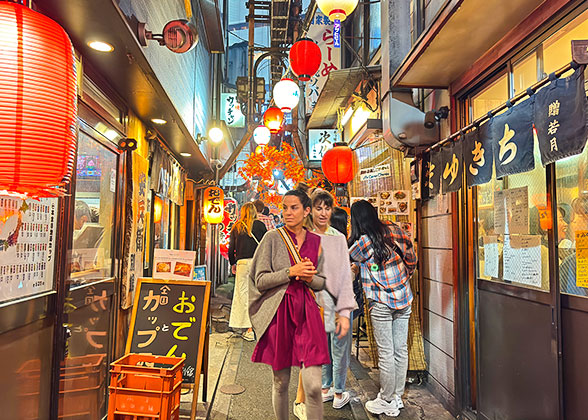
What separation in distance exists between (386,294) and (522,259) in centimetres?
193

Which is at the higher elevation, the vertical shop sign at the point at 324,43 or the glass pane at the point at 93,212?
the vertical shop sign at the point at 324,43

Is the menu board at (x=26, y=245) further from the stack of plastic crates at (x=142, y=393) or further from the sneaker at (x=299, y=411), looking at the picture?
the sneaker at (x=299, y=411)

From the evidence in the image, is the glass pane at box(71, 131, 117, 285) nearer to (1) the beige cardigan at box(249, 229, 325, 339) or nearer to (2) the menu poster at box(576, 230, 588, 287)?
(1) the beige cardigan at box(249, 229, 325, 339)

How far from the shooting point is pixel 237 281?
33.3 ft

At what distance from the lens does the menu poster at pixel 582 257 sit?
3.60 metres

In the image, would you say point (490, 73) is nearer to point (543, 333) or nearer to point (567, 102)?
point (567, 102)

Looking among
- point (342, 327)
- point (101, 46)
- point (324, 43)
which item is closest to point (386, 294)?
point (342, 327)

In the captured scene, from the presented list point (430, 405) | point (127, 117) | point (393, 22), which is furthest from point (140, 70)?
point (430, 405)

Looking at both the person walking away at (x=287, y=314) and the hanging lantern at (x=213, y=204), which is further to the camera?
the hanging lantern at (x=213, y=204)

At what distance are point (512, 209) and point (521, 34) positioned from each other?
1.93 metres

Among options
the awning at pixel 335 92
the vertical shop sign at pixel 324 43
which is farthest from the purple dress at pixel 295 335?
the vertical shop sign at pixel 324 43

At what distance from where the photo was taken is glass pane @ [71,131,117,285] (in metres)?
4.93

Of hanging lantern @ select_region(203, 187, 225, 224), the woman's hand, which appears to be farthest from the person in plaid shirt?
hanging lantern @ select_region(203, 187, 225, 224)

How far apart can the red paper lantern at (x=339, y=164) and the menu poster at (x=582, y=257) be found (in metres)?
6.55
